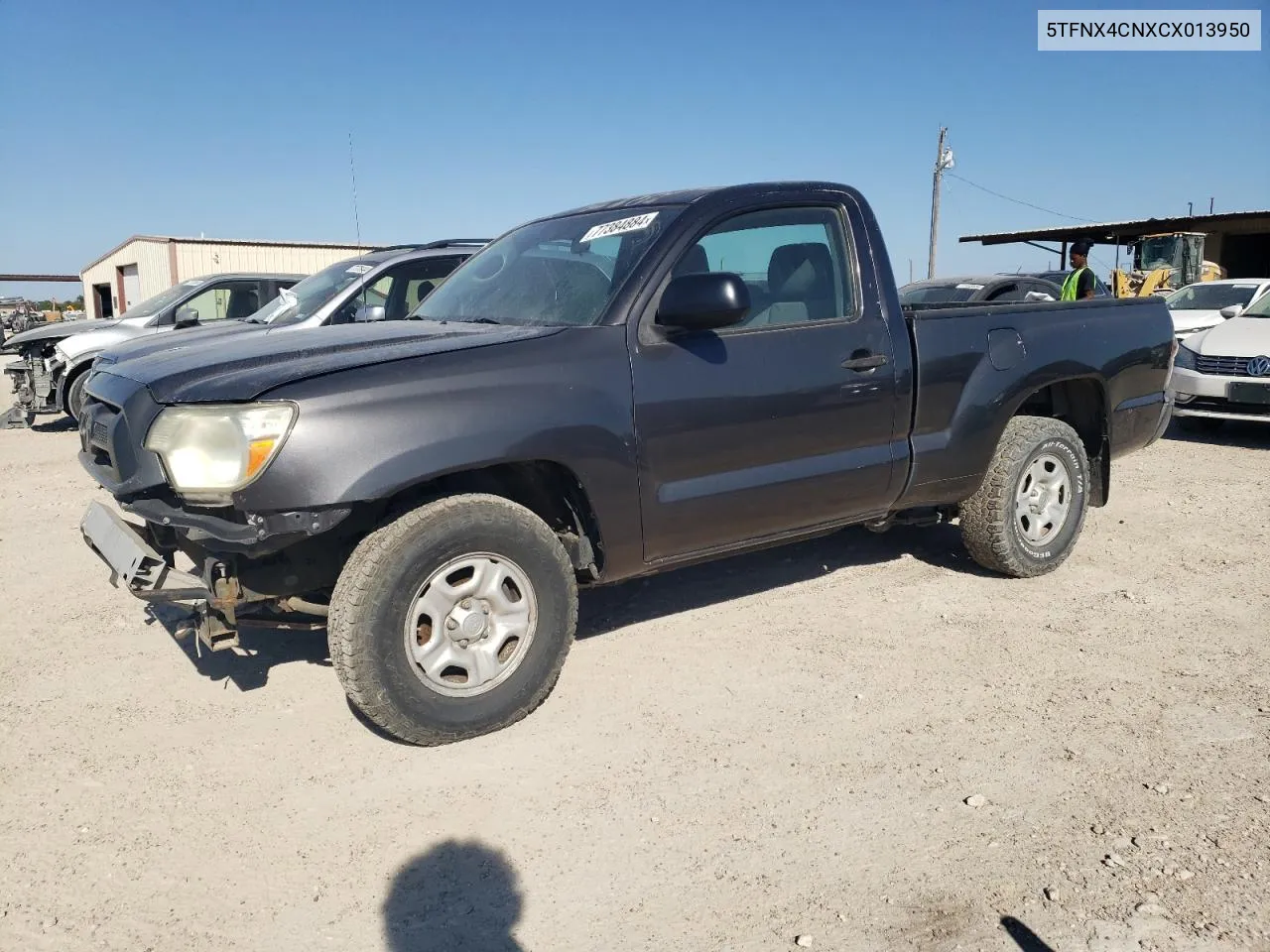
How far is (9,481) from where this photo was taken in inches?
312

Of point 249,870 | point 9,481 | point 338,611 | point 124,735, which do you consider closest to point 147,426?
point 338,611

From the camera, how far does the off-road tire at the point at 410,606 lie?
9.98ft

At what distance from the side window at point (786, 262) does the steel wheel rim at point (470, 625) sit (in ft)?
4.63

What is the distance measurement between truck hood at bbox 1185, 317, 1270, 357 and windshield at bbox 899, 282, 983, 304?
2134mm

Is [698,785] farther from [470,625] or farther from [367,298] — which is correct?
[367,298]

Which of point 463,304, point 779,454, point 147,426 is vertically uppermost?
point 463,304

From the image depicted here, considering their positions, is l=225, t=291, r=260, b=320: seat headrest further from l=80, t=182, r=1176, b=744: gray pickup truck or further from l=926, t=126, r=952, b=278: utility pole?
l=926, t=126, r=952, b=278: utility pole

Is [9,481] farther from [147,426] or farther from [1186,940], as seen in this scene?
[1186,940]

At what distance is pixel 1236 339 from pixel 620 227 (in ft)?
25.4

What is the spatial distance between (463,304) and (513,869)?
2.49 m

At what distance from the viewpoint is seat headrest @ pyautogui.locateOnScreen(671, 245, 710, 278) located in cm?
372

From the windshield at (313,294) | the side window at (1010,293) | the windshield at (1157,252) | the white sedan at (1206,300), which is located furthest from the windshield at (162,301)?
the windshield at (1157,252)

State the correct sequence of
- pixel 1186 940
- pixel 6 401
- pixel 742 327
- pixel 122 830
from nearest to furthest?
1. pixel 1186 940
2. pixel 122 830
3. pixel 742 327
4. pixel 6 401

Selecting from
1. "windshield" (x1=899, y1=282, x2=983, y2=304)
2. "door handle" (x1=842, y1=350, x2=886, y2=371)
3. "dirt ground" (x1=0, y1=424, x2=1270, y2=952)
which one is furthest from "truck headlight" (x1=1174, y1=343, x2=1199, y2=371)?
"door handle" (x1=842, y1=350, x2=886, y2=371)
